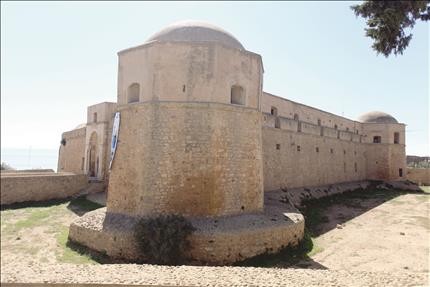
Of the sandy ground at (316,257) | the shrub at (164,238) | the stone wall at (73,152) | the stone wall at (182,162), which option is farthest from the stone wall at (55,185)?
the stone wall at (73,152)

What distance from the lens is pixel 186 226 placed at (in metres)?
11.0

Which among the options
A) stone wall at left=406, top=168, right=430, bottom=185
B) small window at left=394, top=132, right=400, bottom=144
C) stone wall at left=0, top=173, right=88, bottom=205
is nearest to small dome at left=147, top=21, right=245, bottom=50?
stone wall at left=0, top=173, right=88, bottom=205

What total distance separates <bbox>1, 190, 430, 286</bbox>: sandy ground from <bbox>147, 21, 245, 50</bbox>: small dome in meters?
7.98

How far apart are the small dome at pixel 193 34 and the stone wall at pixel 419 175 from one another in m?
30.2

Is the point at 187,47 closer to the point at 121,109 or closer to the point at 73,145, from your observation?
the point at 121,109

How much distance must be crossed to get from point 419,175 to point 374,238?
1008 inches

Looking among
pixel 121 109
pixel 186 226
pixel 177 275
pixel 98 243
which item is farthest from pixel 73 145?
pixel 177 275

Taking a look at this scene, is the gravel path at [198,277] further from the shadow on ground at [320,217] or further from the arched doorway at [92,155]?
the arched doorway at [92,155]

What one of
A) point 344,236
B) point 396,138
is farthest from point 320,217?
point 396,138

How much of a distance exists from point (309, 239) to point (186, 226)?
5.68m

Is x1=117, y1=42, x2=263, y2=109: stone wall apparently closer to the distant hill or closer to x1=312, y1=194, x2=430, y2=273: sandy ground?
x1=312, y1=194, x2=430, y2=273: sandy ground

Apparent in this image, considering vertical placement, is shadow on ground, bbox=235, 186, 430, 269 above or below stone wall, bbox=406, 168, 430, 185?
below

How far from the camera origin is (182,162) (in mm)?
12281

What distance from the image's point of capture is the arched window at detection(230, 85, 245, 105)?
45.2ft
